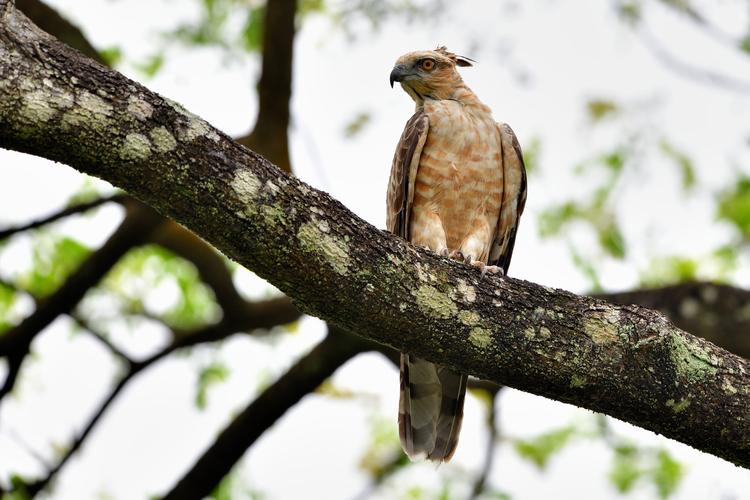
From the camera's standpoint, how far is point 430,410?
5297 mm

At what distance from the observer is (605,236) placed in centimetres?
786

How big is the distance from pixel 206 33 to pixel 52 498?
3.65 m

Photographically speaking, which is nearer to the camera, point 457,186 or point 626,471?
point 457,186

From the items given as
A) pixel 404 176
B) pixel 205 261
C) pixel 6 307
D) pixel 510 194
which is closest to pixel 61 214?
pixel 205 261

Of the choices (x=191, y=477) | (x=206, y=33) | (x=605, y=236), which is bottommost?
(x=191, y=477)

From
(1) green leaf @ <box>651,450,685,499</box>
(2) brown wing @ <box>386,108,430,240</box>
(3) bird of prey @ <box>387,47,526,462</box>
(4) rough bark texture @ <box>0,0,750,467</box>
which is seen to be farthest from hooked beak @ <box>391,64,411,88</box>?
(1) green leaf @ <box>651,450,685,499</box>

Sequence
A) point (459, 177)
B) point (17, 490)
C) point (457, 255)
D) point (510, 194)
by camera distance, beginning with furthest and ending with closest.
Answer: point (17, 490) → point (510, 194) → point (459, 177) → point (457, 255)

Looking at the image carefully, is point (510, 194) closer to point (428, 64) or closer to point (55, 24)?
point (428, 64)

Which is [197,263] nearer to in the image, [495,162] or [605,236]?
[495,162]

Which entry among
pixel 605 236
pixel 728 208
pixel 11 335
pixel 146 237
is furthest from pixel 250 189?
pixel 728 208

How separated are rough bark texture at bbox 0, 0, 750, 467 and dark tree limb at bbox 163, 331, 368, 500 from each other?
2.64 metres

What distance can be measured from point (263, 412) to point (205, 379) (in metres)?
1.68

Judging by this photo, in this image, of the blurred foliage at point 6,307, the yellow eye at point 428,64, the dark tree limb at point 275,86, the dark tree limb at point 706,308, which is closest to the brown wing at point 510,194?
the yellow eye at point 428,64

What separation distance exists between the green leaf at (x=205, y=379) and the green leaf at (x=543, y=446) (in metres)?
2.43
